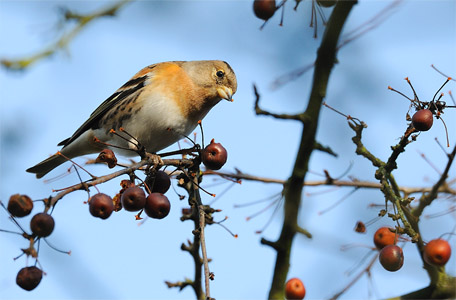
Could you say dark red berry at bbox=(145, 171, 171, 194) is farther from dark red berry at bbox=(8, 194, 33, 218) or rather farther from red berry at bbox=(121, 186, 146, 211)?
dark red berry at bbox=(8, 194, 33, 218)

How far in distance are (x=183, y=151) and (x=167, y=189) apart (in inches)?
17.7

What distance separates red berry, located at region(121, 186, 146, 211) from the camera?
2.98 metres

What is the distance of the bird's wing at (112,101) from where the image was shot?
530cm

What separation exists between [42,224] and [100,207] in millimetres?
442

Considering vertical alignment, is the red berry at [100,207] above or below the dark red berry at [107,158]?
below

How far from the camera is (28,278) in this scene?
7.96 ft

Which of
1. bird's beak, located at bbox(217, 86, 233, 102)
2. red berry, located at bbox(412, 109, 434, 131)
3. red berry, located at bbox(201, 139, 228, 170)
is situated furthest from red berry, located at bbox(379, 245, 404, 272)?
bird's beak, located at bbox(217, 86, 233, 102)

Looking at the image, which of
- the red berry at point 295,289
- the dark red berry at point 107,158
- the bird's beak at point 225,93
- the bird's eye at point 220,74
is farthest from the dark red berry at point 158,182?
the bird's eye at point 220,74

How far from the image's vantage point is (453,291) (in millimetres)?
3008

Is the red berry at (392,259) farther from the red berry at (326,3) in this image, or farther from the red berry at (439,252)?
the red berry at (326,3)

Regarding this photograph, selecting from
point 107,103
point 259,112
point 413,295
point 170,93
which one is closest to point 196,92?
point 170,93

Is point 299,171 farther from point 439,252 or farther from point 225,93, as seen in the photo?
point 225,93

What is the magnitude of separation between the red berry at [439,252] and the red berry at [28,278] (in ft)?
6.72

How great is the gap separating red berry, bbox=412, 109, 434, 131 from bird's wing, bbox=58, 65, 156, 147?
9.81 feet
